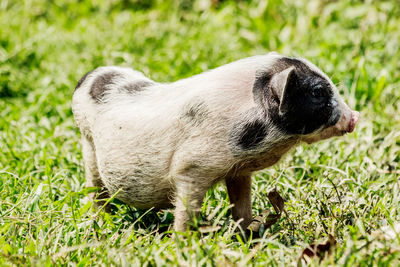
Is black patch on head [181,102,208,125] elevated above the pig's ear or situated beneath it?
situated beneath

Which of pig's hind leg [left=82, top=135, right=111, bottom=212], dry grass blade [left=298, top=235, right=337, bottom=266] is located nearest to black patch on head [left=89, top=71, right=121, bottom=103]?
pig's hind leg [left=82, top=135, right=111, bottom=212]

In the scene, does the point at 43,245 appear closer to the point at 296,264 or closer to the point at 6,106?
the point at 296,264

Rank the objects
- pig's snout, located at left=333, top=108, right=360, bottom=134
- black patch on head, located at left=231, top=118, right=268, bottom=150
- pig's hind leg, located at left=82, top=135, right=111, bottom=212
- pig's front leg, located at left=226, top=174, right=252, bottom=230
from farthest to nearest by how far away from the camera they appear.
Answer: pig's hind leg, located at left=82, top=135, right=111, bottom=212 → pig's front leg, located at left=226, top=174, right=252, bottom=230 → pig's snout, located at left=333, top=108, right=360, bottom=134 → black patch on head, located at left=231, top=118, right=268, bottom=150

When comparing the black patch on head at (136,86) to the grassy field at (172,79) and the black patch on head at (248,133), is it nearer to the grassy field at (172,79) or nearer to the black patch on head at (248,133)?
the grassy field at (172,79)

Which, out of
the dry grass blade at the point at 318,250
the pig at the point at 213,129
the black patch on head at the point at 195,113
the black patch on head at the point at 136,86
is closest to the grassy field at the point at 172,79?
the dry grass blade at the point at 318,250

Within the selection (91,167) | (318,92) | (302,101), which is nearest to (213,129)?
(302,101)

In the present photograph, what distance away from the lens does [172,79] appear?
577cm

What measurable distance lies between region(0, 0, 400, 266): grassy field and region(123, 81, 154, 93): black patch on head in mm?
785

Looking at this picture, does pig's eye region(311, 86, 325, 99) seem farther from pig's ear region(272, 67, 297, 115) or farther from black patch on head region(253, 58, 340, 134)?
pig's ear region(272, 67, 297, 115)

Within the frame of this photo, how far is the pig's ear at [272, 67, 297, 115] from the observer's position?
2.93m

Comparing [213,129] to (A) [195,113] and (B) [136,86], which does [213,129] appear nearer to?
(A) [195,113]

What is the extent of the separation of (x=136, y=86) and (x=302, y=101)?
1197 mm

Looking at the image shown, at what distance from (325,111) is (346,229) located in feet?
2.32

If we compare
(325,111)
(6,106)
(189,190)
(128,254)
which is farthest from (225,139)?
(6,106)
